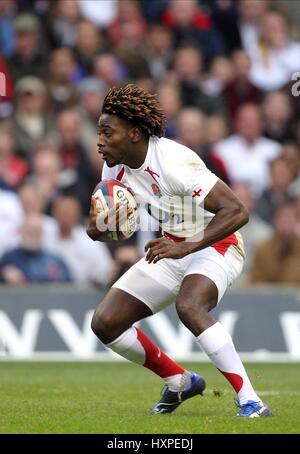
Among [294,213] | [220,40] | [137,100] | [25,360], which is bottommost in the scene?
[25,360]

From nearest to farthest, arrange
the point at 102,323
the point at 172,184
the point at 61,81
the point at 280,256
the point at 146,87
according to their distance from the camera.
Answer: the point at 172,184 < the point at 102,323 < the point at 280,256 < the point at 146,87 < the point at 61,81

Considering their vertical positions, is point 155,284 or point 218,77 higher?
point 218,77

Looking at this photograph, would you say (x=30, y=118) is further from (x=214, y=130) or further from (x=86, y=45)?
(x=214, y=130)

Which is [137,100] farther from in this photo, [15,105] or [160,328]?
[15,105]

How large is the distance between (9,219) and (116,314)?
652 centimetres

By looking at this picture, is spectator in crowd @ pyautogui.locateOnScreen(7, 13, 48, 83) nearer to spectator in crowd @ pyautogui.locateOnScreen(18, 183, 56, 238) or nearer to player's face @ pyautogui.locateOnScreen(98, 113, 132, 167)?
spectator in crowd @ pyautogui.locateOnScreen(18, 183, 56, 238)

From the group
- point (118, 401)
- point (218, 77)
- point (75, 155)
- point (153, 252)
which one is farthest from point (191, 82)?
point (153, 252)

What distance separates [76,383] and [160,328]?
2703mm

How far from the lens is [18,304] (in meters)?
13.5

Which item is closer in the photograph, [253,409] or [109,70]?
[253,409]

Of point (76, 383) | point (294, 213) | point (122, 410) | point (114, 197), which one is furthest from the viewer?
point (294, 213)

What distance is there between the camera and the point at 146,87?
16.2m
